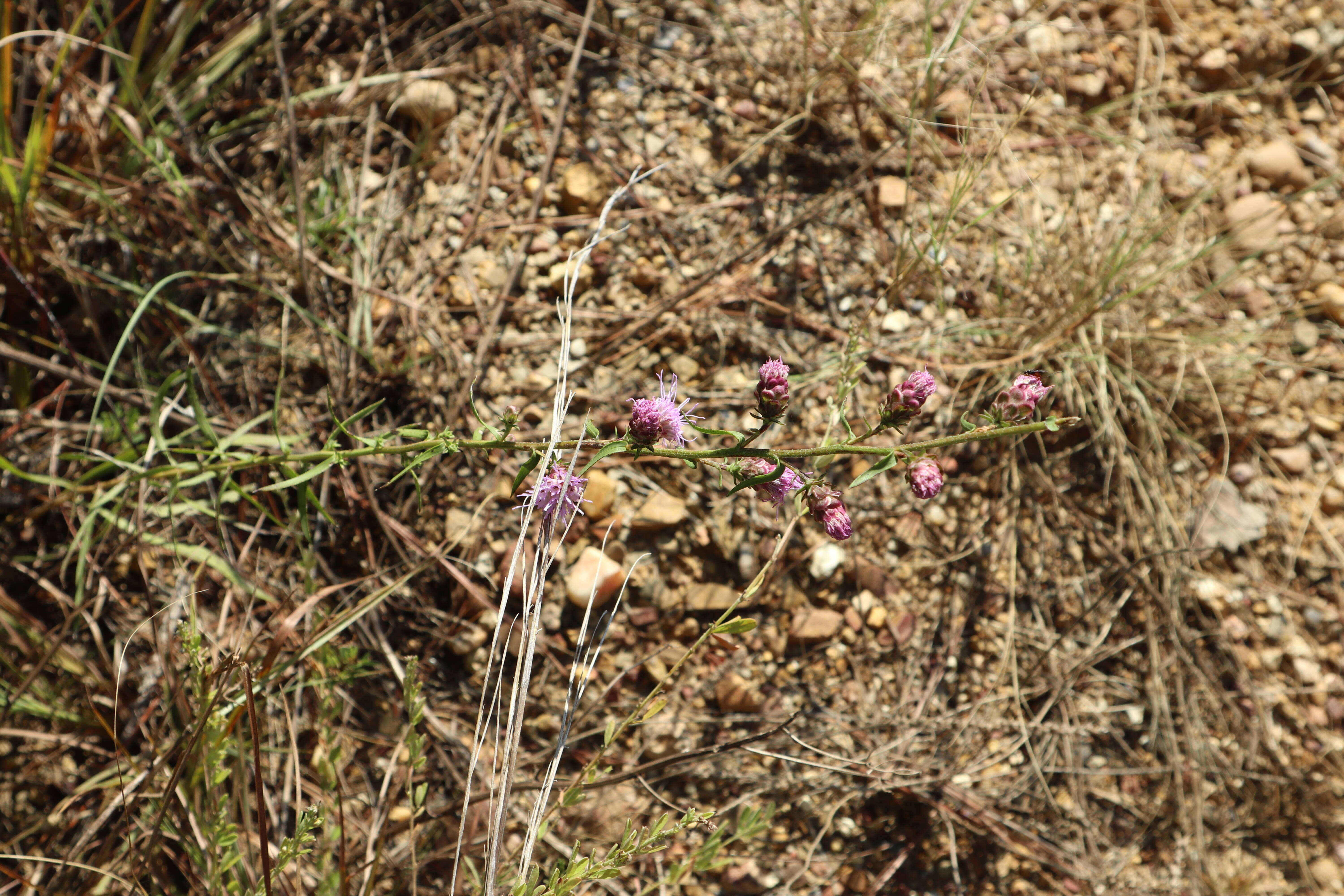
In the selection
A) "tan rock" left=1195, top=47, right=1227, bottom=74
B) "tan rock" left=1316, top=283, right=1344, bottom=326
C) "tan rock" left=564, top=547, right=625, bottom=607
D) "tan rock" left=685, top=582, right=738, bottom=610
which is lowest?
"tan rock" left=685, top=582, right=738, bottom=610

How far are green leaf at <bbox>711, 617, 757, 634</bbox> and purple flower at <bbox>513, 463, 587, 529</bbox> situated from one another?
0.29 meters

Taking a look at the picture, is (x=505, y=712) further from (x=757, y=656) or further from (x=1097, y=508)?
(x=1097, y=508)

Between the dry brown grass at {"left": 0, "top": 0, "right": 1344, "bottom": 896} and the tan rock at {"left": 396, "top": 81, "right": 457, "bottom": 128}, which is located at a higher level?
the tan rock at {"left": 396, "top": 81, "right": 457, "bottom": 128}

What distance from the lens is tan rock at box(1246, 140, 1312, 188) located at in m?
2.64

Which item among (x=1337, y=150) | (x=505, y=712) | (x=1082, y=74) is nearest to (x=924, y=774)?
(x=505, y=712)

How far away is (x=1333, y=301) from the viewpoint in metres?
2.54

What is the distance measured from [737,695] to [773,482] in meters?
0.88

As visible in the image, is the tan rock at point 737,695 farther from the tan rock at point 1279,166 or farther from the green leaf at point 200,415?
the tan rock at point 1279,166

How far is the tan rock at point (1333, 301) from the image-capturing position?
100 inches

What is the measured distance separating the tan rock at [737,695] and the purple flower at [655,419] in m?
0.89

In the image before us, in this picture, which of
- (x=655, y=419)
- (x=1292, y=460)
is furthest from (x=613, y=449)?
(x=1292, y=460)

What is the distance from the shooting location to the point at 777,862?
207 centimetres

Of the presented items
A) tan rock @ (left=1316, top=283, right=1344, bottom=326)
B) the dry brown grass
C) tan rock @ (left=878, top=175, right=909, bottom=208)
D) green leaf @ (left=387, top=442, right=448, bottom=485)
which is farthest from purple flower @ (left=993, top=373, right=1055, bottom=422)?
tan rock @ (left=1316, top=283, right=1344, bottom=326)

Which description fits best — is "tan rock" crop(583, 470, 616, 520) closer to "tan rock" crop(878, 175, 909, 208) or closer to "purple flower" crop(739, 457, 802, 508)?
"purple flower" crop(739, 457, 802, 508)
